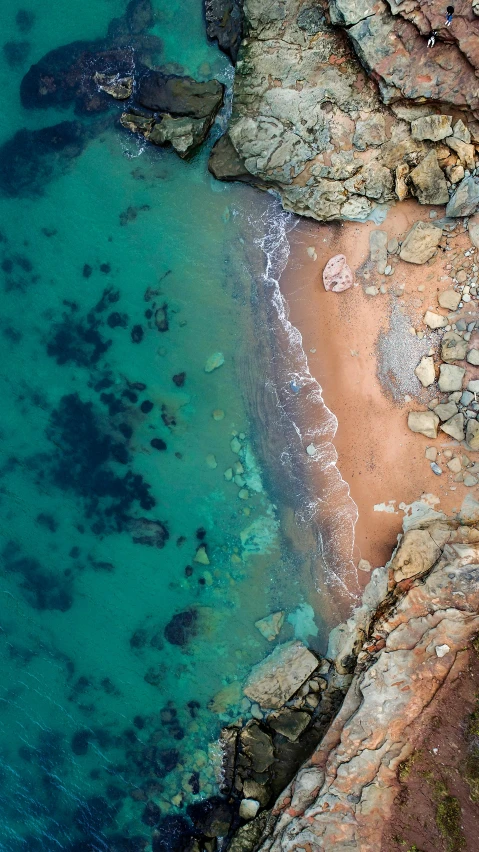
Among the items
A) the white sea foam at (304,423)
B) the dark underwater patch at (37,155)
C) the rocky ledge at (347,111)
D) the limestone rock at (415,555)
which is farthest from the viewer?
the dark underwater patch at (37,155)

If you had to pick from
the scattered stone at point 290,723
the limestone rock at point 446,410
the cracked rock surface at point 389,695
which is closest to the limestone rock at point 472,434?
the limestone rock at point 446,410

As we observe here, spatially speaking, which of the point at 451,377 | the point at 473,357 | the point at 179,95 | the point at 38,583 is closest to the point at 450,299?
the point at 473,357

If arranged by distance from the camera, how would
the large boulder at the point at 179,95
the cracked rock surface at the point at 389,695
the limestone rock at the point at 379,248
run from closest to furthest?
the cracked rock surface at the point at 389,695 → the limestone rock at the point at 379,248 → the large boulder at the point at 179,95

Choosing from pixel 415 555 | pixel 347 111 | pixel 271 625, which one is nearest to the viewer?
pixel 415 555

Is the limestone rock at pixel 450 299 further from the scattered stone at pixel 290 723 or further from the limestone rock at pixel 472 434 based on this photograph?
the scattered stone at pixel 290 723

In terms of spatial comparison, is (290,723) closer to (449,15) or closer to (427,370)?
(427,370)

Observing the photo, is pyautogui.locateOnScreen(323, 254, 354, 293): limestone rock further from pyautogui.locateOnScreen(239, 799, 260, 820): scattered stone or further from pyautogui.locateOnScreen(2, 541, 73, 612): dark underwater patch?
pyautogui.locateOnScreen(239, 799, 260, 820): scattered stone
